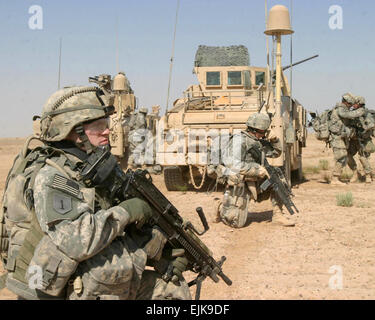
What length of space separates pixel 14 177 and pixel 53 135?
11.8 inches

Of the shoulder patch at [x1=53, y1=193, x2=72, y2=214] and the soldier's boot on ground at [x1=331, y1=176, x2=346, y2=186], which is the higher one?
the shoulder patch at [x1=53, y1=193, x2=72, y2=214]

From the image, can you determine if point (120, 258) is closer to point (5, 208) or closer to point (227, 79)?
point (5, 208)

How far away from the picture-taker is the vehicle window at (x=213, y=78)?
13734 mm

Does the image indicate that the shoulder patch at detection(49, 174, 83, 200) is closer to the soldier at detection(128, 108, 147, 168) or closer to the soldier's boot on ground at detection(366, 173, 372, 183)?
the soldier's boot on ground at detection(366, 173, 372, 183)

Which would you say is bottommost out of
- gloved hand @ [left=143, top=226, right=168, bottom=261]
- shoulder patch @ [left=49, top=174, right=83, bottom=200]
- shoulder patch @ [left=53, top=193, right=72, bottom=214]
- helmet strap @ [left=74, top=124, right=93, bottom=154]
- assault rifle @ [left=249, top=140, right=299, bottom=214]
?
assault rifle @ [left=249, top=140, right=299, bottom=214]

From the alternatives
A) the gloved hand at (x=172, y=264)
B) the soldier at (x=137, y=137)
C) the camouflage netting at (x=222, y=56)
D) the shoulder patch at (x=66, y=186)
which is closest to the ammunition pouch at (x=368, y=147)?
the camouflage netting at (x=222, y=56)

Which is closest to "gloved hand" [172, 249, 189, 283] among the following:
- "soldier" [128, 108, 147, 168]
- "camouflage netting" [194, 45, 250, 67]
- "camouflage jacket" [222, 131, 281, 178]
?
"camouflage jacket" [222, 131, 281, 178]

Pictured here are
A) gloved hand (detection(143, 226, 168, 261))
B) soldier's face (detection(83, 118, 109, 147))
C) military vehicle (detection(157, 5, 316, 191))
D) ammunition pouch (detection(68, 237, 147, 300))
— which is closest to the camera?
ammunition pouch (detection(68, 237, 147, 300))

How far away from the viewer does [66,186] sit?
2.71m

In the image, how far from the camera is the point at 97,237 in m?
2.63

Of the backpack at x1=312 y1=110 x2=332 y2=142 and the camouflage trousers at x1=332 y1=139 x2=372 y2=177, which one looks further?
the backpack at x1=312 y1=110 x2=332 y2=142

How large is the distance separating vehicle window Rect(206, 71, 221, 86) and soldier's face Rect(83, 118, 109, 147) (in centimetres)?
1091

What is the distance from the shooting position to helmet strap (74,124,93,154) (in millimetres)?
2920
